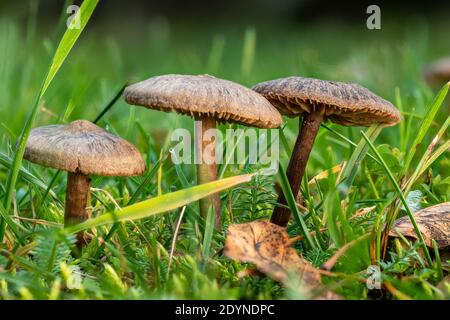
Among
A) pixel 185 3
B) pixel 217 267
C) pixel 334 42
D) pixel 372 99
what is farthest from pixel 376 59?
pixel 185 3

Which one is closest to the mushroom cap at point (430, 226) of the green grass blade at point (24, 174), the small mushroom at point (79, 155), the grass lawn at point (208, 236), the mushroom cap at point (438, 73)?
the grass lawn at point (208, 236)

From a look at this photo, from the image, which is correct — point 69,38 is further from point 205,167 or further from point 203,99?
point 205,167

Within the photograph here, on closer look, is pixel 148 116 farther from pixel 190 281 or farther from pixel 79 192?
pixel 190 281

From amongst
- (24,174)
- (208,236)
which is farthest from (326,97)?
(24,174)

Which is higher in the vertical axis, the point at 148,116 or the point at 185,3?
the point at 185,3

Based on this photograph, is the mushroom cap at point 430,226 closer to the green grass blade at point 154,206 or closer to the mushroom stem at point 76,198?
the green grass blade at point 154,206
